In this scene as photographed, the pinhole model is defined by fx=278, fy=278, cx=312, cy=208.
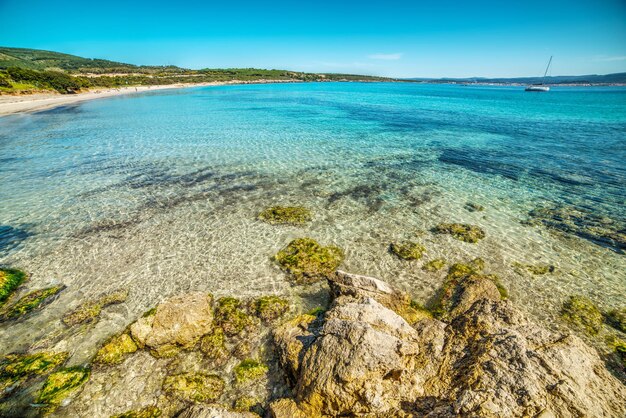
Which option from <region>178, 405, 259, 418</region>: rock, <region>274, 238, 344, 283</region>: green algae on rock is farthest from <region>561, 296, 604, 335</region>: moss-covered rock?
<region>178, 405, 259, 418</region>: rock

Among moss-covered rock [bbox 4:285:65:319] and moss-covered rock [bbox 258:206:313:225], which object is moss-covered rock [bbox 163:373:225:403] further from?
moss-covered rock [bbox 258:206:313:225]

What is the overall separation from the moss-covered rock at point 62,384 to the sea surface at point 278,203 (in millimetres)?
467

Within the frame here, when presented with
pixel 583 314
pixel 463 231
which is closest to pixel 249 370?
pixel 583 314

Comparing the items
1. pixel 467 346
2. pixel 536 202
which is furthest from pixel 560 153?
pixel 467 346

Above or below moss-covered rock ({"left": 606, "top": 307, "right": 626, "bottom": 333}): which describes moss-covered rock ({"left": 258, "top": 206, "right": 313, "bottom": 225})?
below

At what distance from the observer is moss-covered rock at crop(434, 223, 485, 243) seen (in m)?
12.3

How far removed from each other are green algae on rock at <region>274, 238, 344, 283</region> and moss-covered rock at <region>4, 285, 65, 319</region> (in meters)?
7.38

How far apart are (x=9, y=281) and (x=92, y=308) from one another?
3.64 metres

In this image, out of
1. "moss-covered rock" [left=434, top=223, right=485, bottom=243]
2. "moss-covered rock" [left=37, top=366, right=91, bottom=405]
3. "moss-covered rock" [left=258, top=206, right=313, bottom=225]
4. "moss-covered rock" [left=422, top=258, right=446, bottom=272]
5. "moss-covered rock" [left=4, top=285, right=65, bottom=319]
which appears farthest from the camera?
"moss-covered rock" [left=258, top=206, right=313, bottom=225]

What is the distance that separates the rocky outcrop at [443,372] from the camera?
462cm

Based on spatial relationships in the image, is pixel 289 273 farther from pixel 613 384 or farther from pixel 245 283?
pixel 613 384

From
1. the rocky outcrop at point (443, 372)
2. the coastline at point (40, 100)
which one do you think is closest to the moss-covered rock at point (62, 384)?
the rocky outcrop at point (443, 372)

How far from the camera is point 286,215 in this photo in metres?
14.1

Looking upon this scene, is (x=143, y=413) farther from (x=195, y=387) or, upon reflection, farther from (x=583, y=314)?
(x=583, y=314)
